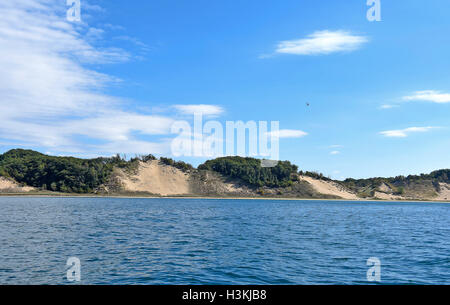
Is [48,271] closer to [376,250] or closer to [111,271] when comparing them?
[111,271]

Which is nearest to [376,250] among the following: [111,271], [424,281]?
[424,281]

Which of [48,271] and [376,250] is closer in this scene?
[48,271]
